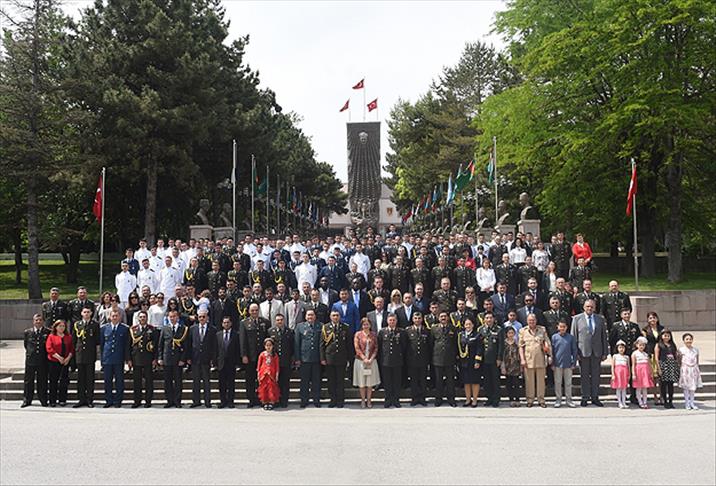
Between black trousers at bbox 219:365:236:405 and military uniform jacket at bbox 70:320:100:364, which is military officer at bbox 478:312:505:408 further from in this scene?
military uniform jacket at bbox 70:320:100:364

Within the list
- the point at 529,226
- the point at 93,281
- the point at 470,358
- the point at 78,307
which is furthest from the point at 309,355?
the point at 93,281

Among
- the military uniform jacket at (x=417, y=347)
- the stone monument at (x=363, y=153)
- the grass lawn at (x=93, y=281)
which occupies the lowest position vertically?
the military uniform jacket at (x=417, y=347)

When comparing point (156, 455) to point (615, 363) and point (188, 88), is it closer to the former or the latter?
point (615, 363)

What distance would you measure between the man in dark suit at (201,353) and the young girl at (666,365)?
7703 mm

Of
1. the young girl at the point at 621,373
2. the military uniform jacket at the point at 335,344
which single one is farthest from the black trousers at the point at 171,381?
the young girl at the point at 621,373

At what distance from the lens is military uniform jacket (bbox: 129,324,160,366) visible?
11.9 metres

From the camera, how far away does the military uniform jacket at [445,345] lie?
11.7m

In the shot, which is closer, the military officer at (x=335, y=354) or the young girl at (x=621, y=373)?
the young girl at (x=621, y=373)

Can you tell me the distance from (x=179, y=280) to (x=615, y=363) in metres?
10.2

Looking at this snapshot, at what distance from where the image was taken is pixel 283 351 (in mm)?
11984

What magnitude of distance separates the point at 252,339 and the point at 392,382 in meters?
2.61

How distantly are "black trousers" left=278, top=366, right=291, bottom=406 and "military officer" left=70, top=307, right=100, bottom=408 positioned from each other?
3.38 metres

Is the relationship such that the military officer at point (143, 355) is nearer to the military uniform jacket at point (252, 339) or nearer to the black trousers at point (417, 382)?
the military uniform jacket at point (252, 339)

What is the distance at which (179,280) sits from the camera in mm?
16547
